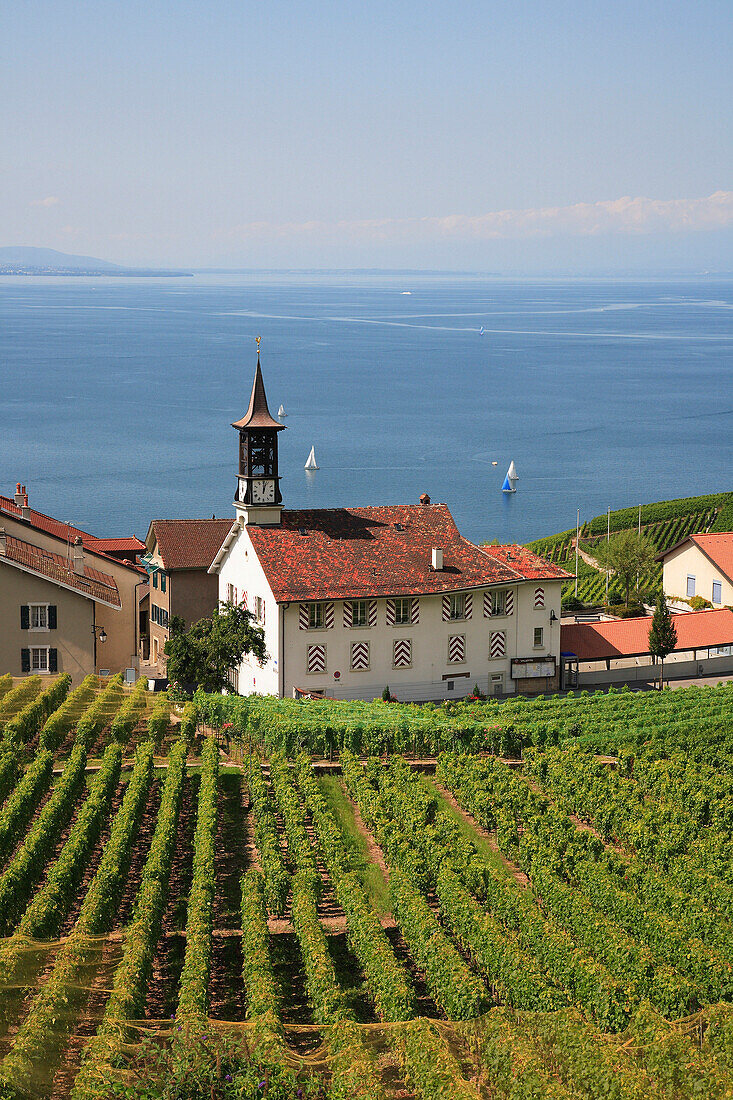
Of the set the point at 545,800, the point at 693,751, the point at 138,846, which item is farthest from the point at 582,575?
the point at 138,846

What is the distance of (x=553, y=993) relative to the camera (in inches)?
803

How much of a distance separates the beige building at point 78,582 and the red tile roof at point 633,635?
17.4m

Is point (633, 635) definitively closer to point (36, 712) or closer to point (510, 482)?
point (36, 712)

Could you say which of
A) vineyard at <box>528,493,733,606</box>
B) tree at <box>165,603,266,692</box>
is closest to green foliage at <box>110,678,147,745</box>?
tree at <box>165,603,266,692</box>

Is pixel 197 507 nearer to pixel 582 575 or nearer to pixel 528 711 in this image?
pixel 582 575

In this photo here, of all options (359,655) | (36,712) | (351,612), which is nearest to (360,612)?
(351,612)

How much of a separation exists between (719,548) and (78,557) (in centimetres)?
2838

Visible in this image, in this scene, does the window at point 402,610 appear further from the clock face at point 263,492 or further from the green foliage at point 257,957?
the green foliage at point 257,957

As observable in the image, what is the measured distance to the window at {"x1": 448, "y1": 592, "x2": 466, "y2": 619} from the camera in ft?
147

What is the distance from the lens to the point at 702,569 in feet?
185

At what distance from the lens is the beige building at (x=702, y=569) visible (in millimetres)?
55219

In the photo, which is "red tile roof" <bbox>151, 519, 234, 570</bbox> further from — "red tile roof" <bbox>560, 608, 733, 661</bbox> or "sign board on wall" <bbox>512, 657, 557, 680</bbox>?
"red tile roof" <bbox>560, 608, 733, 661</bbox>

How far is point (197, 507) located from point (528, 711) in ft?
231

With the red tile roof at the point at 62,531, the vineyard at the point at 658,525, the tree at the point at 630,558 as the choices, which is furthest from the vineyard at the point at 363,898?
the vineyard at the point at 658,525
